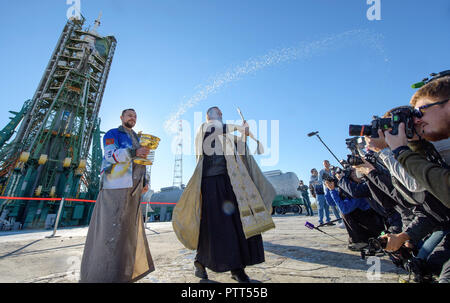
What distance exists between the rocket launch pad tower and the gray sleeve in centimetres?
1873

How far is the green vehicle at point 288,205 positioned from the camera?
1644 cm

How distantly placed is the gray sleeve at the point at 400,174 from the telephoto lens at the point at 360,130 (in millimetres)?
215

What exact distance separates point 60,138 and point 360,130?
2155 centimetres

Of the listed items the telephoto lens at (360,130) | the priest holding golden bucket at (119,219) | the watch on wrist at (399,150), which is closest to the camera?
the watch on wrist at (399,150)

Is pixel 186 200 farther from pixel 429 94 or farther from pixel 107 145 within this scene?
pixel 429 94

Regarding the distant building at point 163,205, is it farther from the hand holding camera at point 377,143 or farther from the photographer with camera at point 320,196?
the hand holding camera at point 377,143

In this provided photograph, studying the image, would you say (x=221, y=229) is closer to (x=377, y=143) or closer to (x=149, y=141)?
(x=149, y=141)

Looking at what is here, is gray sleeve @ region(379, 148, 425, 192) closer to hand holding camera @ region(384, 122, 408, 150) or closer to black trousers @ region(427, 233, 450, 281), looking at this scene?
hand holding camera @ region(384, 122, 408, 150)

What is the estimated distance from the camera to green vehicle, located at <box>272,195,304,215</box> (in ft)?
53.9

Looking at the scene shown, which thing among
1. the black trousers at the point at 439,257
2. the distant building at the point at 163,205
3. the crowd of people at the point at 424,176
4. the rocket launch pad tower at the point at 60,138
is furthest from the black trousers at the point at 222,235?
the distant building at the point at 163,205

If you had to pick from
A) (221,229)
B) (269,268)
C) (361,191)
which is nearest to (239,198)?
(221,229)

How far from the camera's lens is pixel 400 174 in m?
1.37

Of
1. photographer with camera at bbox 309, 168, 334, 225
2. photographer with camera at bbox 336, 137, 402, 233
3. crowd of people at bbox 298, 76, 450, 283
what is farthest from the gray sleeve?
photographer with camera at bbox 309, 168, 334, 225
